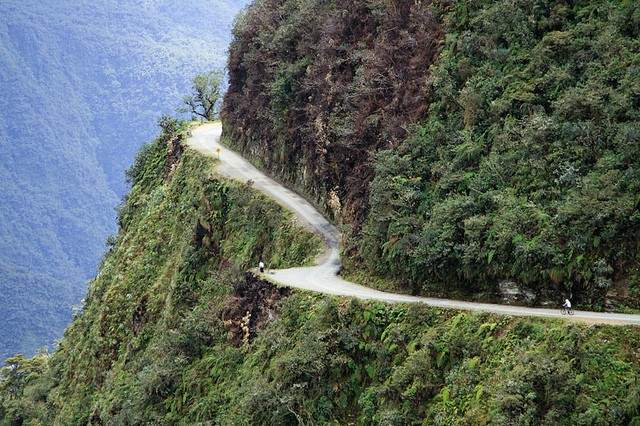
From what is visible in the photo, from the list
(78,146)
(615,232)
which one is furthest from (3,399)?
(78,146)

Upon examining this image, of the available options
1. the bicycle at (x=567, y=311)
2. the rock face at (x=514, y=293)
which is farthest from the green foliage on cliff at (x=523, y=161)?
the bicycle at (x=567, y=311)

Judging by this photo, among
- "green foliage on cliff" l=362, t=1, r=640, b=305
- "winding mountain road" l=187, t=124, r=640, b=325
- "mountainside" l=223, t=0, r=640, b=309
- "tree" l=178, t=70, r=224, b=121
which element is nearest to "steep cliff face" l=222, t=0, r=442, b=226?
"mountainside" l=223, t=0, r=640, b=309

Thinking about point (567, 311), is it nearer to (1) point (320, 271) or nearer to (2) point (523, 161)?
(2) point (523, 161)

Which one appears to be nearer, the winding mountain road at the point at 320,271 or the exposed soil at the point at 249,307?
the winding mountain road at the point at 320,271

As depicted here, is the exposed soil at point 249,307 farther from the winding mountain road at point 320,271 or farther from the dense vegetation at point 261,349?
the winding mountain road at point 320,271

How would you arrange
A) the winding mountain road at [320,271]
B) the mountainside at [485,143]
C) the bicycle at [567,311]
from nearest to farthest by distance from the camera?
the bicycle at [567,311] → the winding mountain road at [320,271] → the mountainside at [485,143]

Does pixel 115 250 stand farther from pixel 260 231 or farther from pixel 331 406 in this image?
pixel 331 406

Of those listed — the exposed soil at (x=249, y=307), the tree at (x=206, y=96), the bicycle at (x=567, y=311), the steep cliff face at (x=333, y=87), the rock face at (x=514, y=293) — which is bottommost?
the bicycle at (x=567, y=311)
